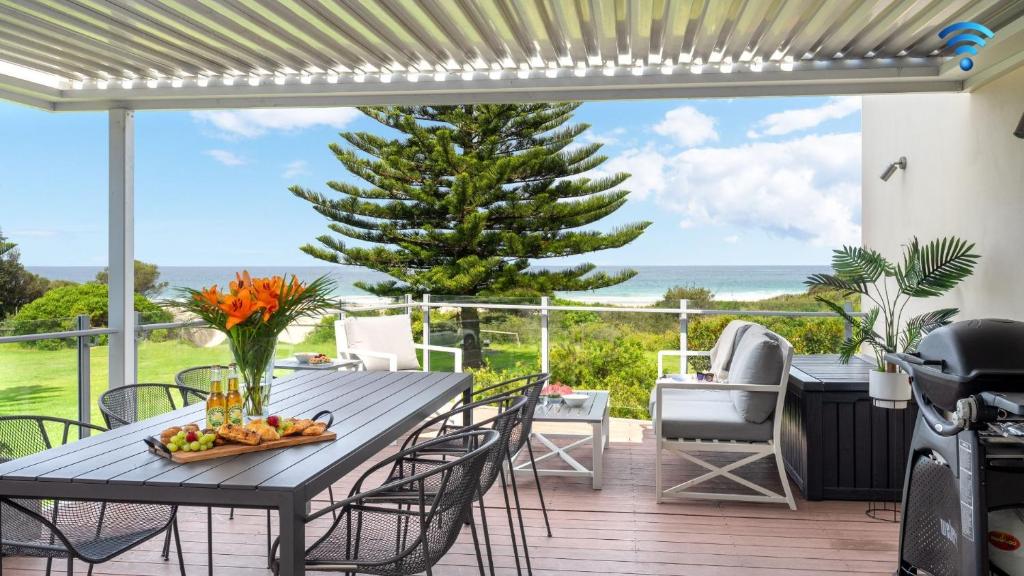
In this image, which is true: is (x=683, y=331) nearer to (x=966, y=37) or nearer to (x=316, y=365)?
(x=316, y=365)

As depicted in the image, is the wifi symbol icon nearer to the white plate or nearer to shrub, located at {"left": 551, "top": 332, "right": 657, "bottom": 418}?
the white plate

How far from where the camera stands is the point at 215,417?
238cm

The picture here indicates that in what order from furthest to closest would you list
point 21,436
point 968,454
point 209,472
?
point 21,436 → point 968,454 → point 209,472

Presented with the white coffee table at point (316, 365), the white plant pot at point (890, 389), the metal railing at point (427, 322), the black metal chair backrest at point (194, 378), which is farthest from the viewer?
the white coffee table at point (316, 365)

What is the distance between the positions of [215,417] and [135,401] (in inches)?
44.1

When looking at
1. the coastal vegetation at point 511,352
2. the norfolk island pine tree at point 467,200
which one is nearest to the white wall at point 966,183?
the coastal vegetation at point 511,352

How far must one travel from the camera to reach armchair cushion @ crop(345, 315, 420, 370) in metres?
6.30

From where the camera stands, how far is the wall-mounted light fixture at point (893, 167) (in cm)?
558

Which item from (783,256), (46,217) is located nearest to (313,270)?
(46,217)

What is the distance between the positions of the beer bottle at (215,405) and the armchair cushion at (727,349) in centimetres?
346

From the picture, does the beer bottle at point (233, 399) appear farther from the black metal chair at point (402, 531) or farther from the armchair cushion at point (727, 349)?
the armchair cushion at point (727, 349)

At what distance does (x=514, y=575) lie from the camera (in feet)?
10.4

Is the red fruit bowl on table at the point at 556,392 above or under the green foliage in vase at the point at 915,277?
under

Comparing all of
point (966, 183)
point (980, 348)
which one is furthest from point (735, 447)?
point (966, 183)
